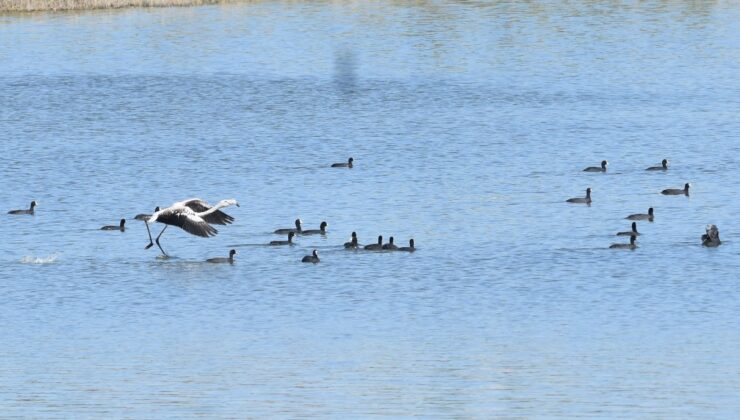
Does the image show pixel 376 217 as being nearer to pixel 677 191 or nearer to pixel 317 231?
pixel 317 231

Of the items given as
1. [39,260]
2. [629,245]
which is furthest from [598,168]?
[39,260]

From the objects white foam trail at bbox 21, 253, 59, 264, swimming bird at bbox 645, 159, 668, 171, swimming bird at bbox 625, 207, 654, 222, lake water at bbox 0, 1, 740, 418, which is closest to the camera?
lake water at bbox 0, 1, 740, 418

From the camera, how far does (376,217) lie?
41.9 meters

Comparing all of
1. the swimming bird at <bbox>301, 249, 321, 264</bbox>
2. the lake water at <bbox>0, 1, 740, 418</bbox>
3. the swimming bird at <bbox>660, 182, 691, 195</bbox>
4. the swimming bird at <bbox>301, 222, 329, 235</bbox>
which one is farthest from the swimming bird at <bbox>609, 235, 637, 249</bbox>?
the swimming bird at <bbox>660, 182, 691, 195</bbox>

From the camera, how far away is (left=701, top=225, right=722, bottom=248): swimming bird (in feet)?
121

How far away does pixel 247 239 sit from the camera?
1539 inches

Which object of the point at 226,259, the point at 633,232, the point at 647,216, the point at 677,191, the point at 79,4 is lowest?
the point at 226,259

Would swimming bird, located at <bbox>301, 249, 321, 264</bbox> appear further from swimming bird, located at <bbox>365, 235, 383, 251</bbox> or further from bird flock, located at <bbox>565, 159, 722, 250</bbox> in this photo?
bird flock, located at <bbox>565, 159, 722, 250</bbox>

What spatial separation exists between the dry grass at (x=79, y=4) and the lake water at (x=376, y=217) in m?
1.10

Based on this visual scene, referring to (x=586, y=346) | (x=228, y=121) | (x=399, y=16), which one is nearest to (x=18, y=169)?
(x=228, y=121)

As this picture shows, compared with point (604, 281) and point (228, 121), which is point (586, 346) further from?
point (228, 121)

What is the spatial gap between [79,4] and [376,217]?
153 feet

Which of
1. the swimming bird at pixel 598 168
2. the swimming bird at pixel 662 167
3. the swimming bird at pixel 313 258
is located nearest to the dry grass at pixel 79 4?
the swimming bird at pixel 598 168

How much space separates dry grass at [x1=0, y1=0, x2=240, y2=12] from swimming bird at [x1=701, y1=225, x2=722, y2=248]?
4930 centimetres
